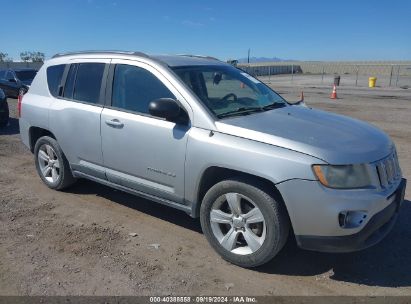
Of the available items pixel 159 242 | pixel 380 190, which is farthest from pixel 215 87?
pixel 380 190

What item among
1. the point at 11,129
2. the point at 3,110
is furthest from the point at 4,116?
→ the point at 11,129

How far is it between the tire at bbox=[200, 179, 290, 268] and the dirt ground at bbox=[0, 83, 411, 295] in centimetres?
17

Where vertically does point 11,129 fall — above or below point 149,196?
below

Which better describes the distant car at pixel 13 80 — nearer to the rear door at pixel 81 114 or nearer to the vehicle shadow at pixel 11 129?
the vehicle shadow at pixel 11 129

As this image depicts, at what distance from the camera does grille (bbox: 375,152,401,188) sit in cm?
339

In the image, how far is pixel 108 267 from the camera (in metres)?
3.71

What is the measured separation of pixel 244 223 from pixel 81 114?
2426 mm

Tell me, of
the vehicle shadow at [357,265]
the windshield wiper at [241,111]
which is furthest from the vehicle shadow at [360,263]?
the windshield wiper at [241,111]

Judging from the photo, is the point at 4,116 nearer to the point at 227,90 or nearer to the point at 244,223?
the point at 227,90

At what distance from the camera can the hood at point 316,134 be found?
3277 millimetres

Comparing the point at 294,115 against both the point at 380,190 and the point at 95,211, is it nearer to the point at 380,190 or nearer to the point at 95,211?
the point at 380,190

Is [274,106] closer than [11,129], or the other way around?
[274,106]

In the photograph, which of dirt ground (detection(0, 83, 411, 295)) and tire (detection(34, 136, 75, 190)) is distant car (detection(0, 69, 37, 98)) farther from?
dirt ground (detection(0, 83, 411, 295))

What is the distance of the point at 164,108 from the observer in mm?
3791
